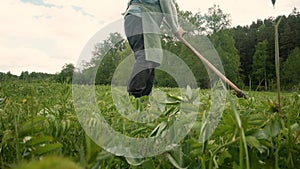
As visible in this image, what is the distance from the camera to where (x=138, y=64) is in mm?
4066

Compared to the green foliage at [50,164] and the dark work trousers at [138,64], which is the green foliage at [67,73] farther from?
the green foliage at [50,164]

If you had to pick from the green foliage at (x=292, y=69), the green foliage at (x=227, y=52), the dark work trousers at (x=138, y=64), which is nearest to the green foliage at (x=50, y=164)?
the dark work trousers at (x=138, y=64)

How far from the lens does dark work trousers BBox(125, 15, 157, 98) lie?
3928 mm

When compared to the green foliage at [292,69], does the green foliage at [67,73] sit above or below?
below

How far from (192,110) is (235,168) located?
38 centimetres

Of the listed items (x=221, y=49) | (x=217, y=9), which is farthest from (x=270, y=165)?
(x=217, y=9)

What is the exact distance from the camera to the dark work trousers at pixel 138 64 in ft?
12.9

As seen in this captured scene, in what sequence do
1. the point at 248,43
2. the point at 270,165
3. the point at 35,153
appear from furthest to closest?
the point at 248,43, the point at 270,165, the point at 35,153

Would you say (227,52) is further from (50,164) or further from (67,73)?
(50,164)

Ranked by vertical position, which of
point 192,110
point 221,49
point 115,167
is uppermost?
point 221,49

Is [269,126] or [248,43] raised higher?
[248,43]

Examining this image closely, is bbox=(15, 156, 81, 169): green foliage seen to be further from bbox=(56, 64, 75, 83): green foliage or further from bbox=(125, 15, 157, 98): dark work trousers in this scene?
bbox=(125, 15, 157, 98): dark work trousers

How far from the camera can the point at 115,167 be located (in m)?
0.72

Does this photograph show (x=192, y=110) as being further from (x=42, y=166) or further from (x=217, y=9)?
(x=217, y=9)
